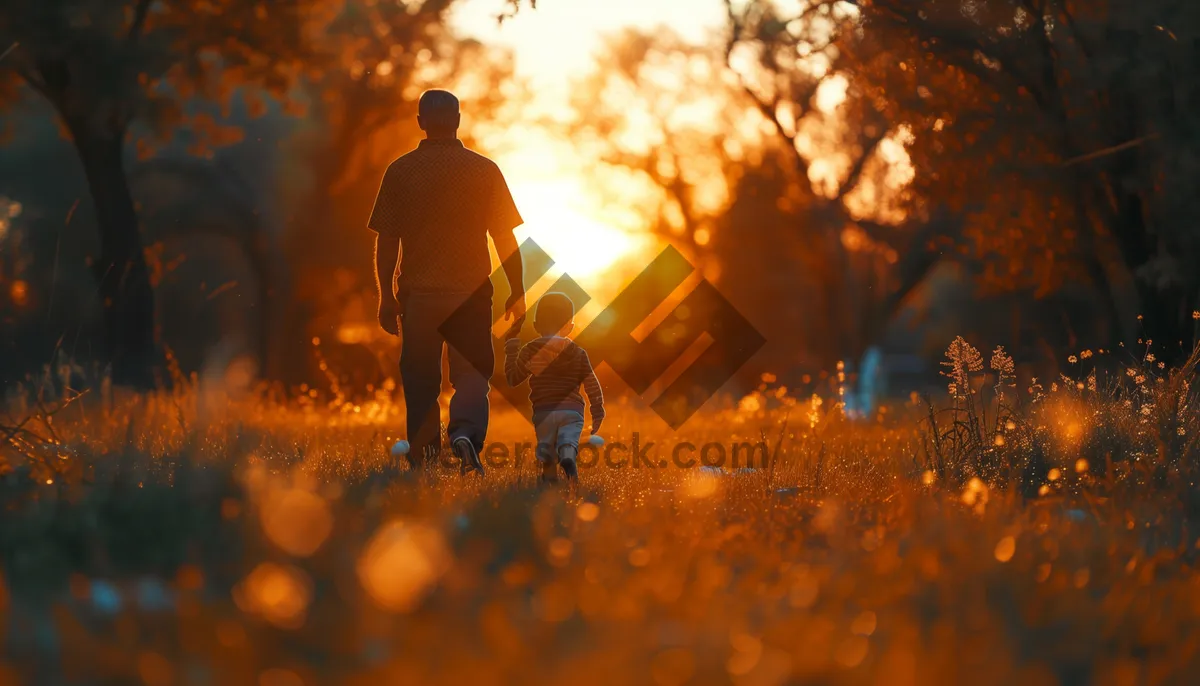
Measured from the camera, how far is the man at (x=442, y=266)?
7273 mm

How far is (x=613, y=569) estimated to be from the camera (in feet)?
12.1

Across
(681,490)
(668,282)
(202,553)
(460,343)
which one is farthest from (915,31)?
(668,282)

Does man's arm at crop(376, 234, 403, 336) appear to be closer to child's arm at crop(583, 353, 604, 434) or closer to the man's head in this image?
the man's head

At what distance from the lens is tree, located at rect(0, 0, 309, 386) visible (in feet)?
40.5

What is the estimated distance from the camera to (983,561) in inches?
154

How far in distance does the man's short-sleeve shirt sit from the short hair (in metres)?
0.14

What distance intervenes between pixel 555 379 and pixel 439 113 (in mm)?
1793

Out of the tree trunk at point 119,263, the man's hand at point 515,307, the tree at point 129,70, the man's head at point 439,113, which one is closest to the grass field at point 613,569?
the man's hand at point 515,307

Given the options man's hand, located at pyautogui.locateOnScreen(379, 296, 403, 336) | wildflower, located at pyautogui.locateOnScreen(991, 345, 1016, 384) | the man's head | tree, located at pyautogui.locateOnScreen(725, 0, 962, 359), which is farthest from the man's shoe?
tree, located at pyautogui.locateOnScreen(725, 0, 962, 359)

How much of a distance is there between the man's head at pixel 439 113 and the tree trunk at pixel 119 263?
7.98 m

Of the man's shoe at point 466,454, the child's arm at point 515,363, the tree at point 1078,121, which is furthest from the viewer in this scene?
the tree at point 1078,121

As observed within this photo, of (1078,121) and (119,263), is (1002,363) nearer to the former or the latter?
(1078,121)

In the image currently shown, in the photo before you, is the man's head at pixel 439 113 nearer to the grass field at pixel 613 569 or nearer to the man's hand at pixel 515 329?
the man's hand at pixel 515 329

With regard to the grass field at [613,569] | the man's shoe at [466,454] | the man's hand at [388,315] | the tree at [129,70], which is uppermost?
the tree at [129,70]
